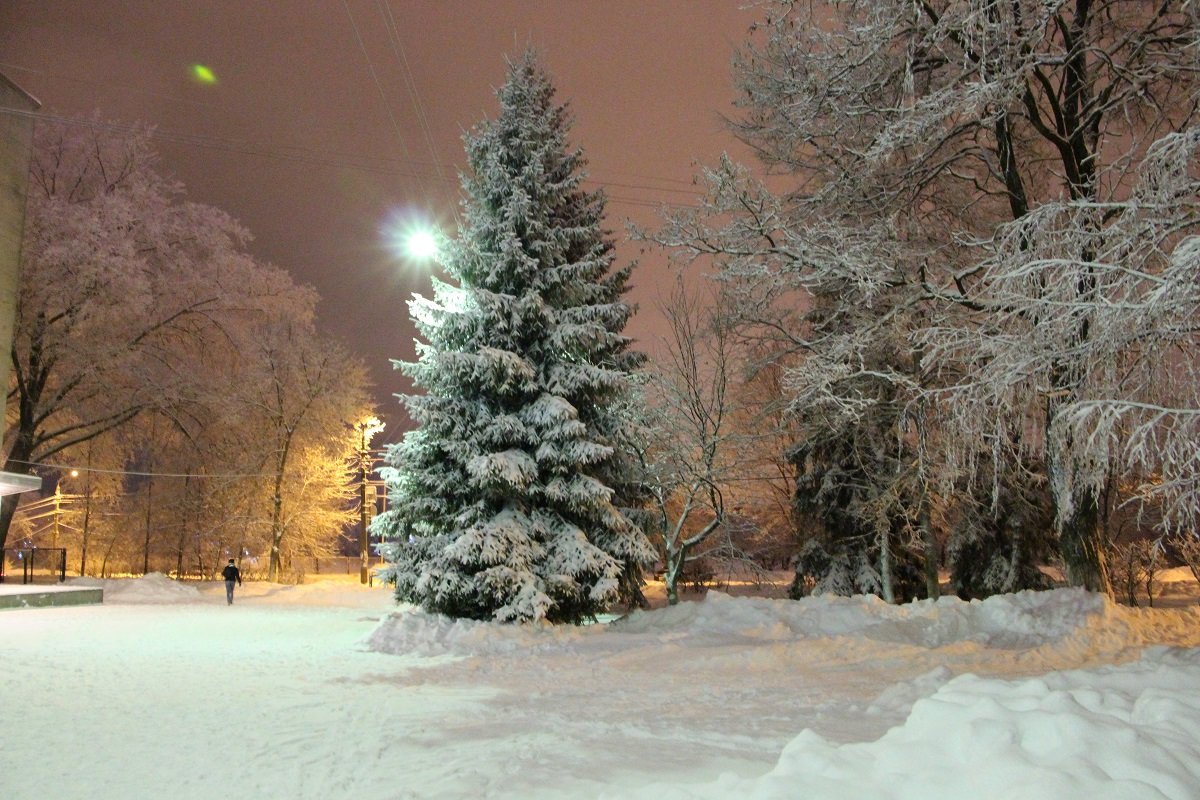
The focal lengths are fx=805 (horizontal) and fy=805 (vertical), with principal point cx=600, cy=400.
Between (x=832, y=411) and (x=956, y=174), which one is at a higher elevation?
(x=956, y=174)

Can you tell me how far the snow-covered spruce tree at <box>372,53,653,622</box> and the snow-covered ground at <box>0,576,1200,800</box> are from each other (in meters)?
1.01

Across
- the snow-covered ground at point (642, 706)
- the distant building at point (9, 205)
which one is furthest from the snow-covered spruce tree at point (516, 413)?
the distant building at point (9, 205)

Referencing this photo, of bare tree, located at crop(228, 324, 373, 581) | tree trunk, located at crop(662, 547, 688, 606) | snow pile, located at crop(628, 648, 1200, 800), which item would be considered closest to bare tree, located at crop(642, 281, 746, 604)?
tree trunk, located at crop(662, 547, 688, 606)

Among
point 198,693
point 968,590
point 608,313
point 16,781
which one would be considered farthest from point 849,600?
point 968,590

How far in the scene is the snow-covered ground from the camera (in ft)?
13.5

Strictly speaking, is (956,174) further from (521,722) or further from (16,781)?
(16,781)

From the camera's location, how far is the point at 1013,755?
385 centimetres

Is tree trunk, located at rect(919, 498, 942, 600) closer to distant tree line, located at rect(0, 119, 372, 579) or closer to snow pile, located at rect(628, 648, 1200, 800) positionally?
snow pile, located at rect(628, 648, 1200, 800)

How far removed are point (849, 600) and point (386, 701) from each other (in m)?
8.77

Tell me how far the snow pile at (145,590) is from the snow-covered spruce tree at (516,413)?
46.6ft

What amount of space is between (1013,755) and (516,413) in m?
Answer: 12.5

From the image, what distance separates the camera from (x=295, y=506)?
3669cm

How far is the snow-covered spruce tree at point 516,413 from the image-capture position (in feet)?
47.3

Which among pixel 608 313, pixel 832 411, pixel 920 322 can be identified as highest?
pixel 608 313
